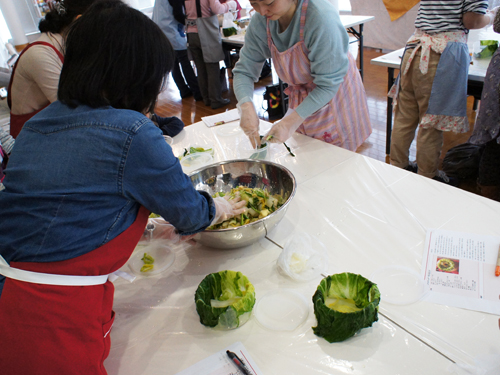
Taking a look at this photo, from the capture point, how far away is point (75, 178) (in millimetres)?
794

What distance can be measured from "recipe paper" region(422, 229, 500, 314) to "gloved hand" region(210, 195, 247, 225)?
590 mm

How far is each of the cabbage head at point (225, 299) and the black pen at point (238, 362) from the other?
84 mm

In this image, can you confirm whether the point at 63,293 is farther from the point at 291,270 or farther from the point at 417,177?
the point at 417,177

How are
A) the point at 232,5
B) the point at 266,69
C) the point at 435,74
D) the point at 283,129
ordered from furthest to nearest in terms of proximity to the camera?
the point at 266,69 → the point at 232,5 → the point at 435,74 → the point at 283,129

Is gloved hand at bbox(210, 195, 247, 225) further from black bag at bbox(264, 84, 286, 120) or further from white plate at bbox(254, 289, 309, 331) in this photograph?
black bag at bbox(264, 84, 286, 120)

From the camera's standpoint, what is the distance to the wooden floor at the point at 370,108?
330 centimetres

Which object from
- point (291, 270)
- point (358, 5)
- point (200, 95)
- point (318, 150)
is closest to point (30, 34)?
point (200, 95)

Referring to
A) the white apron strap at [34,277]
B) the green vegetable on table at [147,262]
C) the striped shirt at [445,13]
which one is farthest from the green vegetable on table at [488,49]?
the white apron strap at [34,277]

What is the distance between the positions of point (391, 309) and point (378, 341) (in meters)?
0.11

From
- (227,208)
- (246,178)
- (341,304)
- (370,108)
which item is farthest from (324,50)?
(370,108)

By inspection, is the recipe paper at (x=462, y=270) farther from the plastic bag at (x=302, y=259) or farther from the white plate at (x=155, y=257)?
the white plate at (x=155, y=257)

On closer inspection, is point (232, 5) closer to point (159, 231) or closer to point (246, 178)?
point (246, 178)

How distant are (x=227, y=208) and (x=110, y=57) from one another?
1.88ft

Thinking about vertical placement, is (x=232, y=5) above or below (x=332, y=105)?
above
